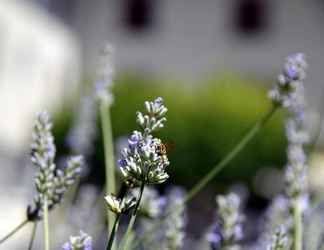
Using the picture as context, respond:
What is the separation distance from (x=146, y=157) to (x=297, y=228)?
0.59m

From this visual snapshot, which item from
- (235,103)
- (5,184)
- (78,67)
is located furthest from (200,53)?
(5,184)

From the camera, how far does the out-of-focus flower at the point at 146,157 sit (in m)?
1.03

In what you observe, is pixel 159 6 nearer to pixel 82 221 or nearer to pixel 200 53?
pixel 200 53

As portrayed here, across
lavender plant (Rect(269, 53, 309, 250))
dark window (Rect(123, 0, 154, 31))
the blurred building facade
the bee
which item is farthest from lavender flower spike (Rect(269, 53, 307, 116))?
dark window (Rect(123, 0, 154, 31))

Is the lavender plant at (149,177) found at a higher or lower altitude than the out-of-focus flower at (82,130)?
higher

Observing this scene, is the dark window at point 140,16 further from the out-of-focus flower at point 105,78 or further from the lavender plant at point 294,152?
the lavender plant at point 294,152

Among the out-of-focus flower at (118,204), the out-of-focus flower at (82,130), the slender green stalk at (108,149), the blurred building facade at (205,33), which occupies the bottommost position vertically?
the blurred building facade at (205,33)

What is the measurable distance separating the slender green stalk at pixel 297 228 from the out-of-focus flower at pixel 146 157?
Answer: 52 centimetres

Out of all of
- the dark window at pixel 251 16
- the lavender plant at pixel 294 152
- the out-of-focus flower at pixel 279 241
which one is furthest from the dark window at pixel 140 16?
the out-of-focus flower at pixel 279 241

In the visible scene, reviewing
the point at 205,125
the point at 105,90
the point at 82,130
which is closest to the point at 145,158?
the point at 105,90

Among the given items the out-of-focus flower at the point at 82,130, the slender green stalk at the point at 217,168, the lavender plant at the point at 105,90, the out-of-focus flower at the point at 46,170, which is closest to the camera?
the out-of-focus flower at the point at 46,170

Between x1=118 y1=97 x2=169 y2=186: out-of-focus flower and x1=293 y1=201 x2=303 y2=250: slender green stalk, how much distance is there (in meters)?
0.52

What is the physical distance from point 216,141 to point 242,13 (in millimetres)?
7651

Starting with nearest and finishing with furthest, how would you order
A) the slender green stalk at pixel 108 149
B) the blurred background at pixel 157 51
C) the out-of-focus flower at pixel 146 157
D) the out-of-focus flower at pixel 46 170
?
→ the out-of-focus flower at pixel 146 157 → the out-of-focus flower at pixel 46 170 → the slender green stalk at pixel 108 149 → the blurred background at pixel 157 51
